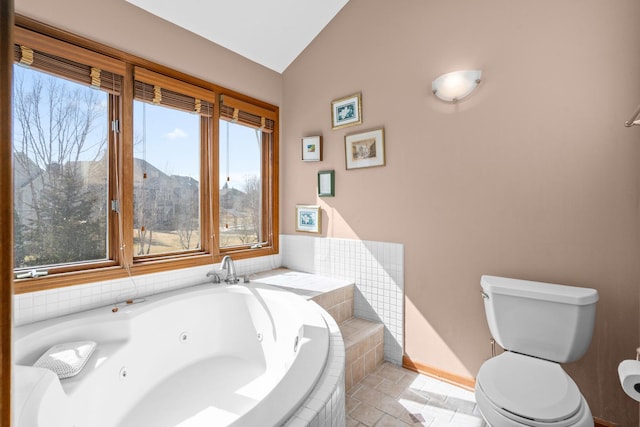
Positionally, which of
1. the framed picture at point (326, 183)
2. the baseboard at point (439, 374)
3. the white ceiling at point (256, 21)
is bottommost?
the baseboard at point (439, 374)

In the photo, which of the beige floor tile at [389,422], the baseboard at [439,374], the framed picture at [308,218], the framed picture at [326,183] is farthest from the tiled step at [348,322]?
the framed picture at [326,183]

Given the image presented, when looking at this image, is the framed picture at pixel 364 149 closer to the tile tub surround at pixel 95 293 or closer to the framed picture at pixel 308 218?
the framed picture at pixel 308 218

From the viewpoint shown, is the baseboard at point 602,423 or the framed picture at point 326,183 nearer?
the baseboard at point 602,423

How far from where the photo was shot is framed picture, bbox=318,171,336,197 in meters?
2.73

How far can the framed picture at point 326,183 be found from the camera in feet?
8.97

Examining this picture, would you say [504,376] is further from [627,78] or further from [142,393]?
[142,393]

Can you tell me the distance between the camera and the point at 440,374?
2.13 metres

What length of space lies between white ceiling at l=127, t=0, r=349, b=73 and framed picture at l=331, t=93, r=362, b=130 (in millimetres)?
740

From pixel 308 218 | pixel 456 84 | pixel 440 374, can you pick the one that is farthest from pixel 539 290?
pixel 308 218

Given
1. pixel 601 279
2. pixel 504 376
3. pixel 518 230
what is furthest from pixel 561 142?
pixel 504 376

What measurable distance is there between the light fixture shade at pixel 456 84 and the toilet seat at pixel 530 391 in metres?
1.59

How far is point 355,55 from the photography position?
2570mm

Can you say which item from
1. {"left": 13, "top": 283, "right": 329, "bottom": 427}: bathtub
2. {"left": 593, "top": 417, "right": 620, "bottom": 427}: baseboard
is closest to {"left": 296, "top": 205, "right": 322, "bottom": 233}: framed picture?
{"left": 13, "top": 283, "right": 329, "bottom": 427}: bathtub

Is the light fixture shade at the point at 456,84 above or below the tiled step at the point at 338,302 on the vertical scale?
above
